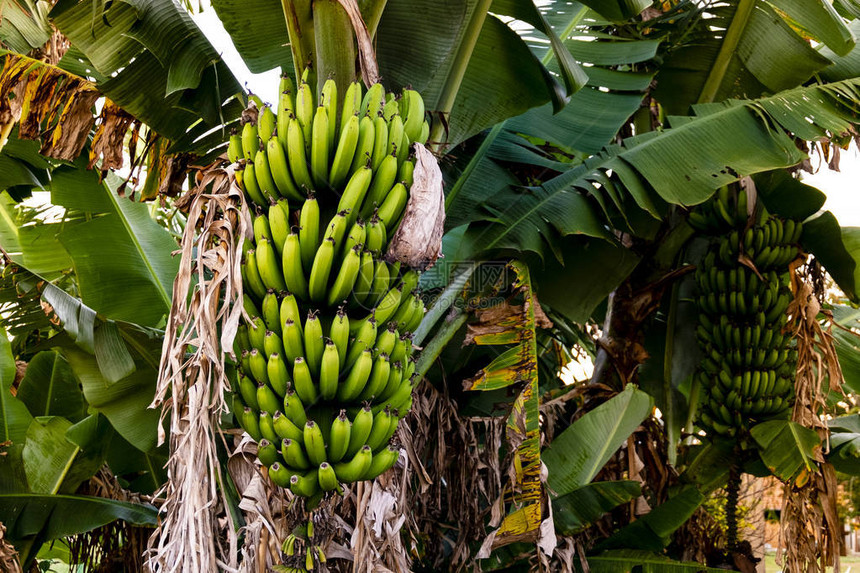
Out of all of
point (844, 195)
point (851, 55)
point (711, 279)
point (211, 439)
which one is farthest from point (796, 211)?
point (844, 195)

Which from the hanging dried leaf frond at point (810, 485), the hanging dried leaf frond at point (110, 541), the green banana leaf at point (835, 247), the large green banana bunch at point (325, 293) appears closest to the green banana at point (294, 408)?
the large green banana bunch at point (325, 293)

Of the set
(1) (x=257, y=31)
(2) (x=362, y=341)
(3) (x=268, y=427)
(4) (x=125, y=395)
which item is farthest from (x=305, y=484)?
(1) (x=257, y=31)

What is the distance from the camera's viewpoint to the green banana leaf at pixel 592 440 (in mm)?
2902

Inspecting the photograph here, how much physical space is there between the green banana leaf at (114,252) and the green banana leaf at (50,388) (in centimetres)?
64

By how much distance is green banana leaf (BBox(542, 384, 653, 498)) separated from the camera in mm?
2902

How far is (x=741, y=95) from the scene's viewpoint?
11.7 ft

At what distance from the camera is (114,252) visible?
9.34 ft

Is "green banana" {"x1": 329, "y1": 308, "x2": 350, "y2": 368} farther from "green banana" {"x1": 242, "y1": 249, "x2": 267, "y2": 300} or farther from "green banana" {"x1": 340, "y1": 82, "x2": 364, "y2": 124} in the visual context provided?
"green banana" {"x1": 340, "y1": 82, "x2": 364, "y2": 124}

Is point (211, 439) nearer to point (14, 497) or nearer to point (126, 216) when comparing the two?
point (14, 497)

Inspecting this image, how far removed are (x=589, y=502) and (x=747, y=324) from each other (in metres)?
1.17

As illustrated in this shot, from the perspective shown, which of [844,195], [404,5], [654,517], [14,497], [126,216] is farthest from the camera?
[844,195]

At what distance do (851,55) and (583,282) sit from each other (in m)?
1.84

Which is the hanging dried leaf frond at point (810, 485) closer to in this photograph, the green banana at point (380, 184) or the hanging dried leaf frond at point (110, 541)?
the green banana at point (380, 184)

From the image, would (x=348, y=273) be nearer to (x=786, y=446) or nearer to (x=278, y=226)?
(x=278, y=226)
